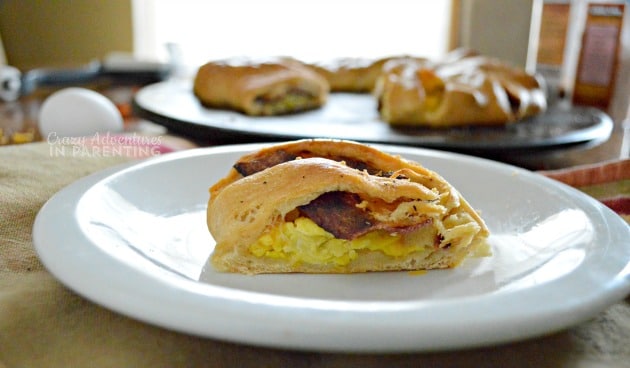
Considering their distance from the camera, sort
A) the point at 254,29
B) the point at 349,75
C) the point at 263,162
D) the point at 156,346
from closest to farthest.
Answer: the point at 156,346 < the point at 263,162 < the point at 349,75 < the point at 254,29

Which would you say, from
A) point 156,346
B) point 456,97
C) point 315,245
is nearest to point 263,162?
point 315,245

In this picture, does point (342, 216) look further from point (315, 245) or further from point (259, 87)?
point (259, 87)

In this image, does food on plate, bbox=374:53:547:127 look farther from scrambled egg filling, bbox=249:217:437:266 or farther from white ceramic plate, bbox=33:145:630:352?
scrambled egg filling, bbox=249:217:437:266

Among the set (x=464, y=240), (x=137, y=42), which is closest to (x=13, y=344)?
(x=464, y=240)

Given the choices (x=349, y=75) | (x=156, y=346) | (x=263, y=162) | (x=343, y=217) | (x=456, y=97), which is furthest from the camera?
(x=349, y=75)

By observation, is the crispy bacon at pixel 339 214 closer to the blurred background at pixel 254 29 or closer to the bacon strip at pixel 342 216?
the bacon strip at pixel 342 216

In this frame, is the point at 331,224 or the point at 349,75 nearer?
the point at 331,224

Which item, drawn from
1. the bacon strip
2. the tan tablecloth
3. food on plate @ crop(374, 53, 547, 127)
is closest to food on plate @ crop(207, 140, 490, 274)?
the bacon strip
